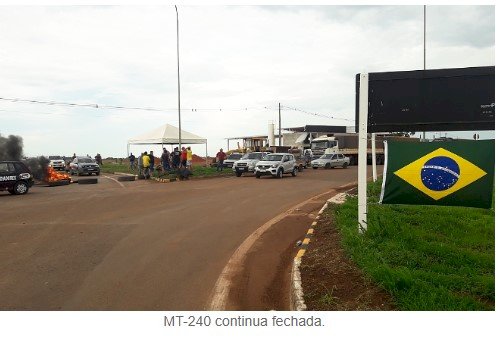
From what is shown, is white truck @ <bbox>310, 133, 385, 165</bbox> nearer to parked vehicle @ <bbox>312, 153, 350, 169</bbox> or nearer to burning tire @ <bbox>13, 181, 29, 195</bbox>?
parked vehicle @ <bbox>312, 153, 350, 169</bbox>

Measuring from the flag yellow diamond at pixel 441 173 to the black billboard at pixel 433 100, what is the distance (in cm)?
88

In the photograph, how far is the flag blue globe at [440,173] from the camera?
5918 millimetres

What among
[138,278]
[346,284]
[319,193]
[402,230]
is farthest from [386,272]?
[319,193]

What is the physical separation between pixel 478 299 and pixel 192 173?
2212 cm

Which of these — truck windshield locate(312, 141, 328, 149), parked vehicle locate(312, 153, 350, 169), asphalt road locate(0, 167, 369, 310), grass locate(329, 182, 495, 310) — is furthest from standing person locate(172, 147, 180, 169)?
grass locate(329, 182, 495, 310)

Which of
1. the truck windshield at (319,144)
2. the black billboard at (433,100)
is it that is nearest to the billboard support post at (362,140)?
the black billboard at (433,100)

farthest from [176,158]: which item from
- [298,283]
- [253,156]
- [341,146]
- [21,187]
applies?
[298,283]

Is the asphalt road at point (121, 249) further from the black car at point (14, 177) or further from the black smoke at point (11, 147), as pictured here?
the black smoke at point (11, 147)

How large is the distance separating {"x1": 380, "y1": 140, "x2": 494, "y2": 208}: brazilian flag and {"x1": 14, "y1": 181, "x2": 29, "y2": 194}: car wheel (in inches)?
650

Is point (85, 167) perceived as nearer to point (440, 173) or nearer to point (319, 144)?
point (319, 144)

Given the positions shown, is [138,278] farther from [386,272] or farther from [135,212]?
[135,212]

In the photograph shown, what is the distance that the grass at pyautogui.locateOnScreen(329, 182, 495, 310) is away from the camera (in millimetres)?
4398

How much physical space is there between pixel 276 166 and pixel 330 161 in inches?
481

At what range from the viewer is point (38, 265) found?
21.2ft
